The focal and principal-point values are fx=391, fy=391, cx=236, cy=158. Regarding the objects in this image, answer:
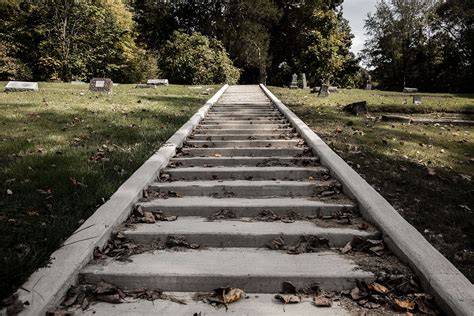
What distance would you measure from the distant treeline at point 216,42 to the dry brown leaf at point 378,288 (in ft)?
66.4

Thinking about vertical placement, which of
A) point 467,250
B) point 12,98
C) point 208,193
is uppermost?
point 12,98

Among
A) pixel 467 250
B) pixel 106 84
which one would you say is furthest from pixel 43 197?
pixel 106 84

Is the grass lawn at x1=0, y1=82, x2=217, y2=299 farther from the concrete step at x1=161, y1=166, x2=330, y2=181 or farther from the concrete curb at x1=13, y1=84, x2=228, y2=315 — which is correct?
the concrete step at x1=161, y1=166, x2=330, y2=181

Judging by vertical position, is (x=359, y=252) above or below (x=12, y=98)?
below

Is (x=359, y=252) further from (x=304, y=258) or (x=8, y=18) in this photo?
(x=8, y=18)

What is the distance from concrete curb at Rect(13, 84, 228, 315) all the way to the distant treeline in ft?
60.3

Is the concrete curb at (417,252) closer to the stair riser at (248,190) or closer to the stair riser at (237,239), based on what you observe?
the stair riser at (237,239)

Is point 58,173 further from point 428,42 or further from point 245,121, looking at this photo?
point 428,42

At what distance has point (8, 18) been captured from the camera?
26812 millimetres

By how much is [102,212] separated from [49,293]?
4.06 feet

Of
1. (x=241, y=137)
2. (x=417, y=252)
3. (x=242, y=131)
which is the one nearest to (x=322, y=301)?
(x=417, y=252)

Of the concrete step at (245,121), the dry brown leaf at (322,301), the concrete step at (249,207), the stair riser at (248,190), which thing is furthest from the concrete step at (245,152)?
the dry brown leaf at (322,301)

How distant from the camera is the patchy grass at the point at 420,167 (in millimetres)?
3920

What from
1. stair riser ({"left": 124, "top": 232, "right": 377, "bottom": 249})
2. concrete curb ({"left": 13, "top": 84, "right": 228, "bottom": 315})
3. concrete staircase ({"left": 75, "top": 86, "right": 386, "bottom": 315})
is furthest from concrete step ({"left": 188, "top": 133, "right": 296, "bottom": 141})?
stair riser ({"left": 124, "top": 232, "right": 377, "bottom": 249})
